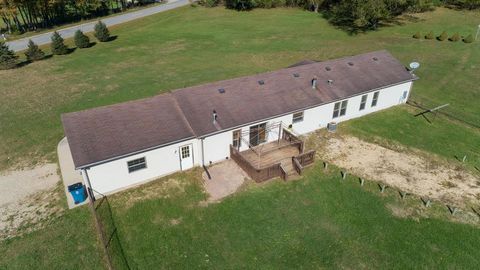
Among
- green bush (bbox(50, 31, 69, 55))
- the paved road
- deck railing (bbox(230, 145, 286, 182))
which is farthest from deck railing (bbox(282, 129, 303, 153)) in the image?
the paved road

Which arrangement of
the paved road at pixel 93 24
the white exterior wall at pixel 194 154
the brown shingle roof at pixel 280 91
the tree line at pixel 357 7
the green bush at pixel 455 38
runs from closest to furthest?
the white exterior wall at pixel 194 154 < the brown shingle roof at pixel 280 91 < the green bush at pixel 455 38 < the tree line at pixel 357 7 < the paved road at pixel 93 24

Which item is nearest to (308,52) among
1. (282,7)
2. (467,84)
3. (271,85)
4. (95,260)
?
(467,84)

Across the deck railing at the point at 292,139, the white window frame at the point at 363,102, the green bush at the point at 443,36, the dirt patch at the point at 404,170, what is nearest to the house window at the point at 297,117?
the deck railing at the point at 292,139

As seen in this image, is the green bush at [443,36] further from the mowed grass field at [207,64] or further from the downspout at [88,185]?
the downspout at [88,185]

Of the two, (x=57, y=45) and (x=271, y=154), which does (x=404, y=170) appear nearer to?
(x=271, y=154)

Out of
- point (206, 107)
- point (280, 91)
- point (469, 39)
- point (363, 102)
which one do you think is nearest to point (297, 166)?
point (280, 91)

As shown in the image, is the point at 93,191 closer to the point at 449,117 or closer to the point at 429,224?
the point at 429,224

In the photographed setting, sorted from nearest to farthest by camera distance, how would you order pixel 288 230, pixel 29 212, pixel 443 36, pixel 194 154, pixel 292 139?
pixel 288 230, pixel 29 212, pixel 194 154, pixel 292 139, pixel 443 36
